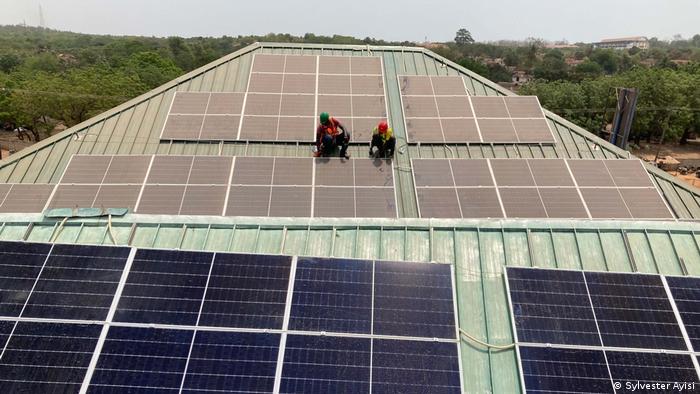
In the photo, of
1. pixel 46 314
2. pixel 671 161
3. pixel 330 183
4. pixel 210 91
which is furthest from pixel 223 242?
pixel 671 161

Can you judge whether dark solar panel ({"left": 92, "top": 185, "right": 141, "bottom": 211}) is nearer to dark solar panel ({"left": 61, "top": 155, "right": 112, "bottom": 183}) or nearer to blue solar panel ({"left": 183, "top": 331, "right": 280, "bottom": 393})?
dark solar panel ({"left": 61, "top": 155, "right": 112, "bottom": 183})

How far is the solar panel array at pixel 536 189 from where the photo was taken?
14578mm

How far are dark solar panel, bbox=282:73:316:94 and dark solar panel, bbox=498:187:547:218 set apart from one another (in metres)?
10.8

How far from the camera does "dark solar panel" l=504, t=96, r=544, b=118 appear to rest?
19.4 metres

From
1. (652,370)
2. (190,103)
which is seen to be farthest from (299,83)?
(652,370)

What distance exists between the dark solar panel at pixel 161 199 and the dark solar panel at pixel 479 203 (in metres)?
10.6

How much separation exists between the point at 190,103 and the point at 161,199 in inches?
263

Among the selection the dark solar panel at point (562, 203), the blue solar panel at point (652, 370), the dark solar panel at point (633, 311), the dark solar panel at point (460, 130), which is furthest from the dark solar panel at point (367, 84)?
the blue solar panel at point (652, 370)

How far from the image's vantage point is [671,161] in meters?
55.9

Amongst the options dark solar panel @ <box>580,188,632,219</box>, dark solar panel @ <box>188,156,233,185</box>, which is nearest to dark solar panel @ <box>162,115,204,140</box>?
dark solar panel @ <box>188,156,233,185</box>

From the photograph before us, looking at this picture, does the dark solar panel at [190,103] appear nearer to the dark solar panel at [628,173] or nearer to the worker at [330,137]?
the worker at [330,137]

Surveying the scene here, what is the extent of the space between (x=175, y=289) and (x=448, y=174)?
1101cm

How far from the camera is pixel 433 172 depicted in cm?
1594

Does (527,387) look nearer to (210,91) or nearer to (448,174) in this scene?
(448,174)
